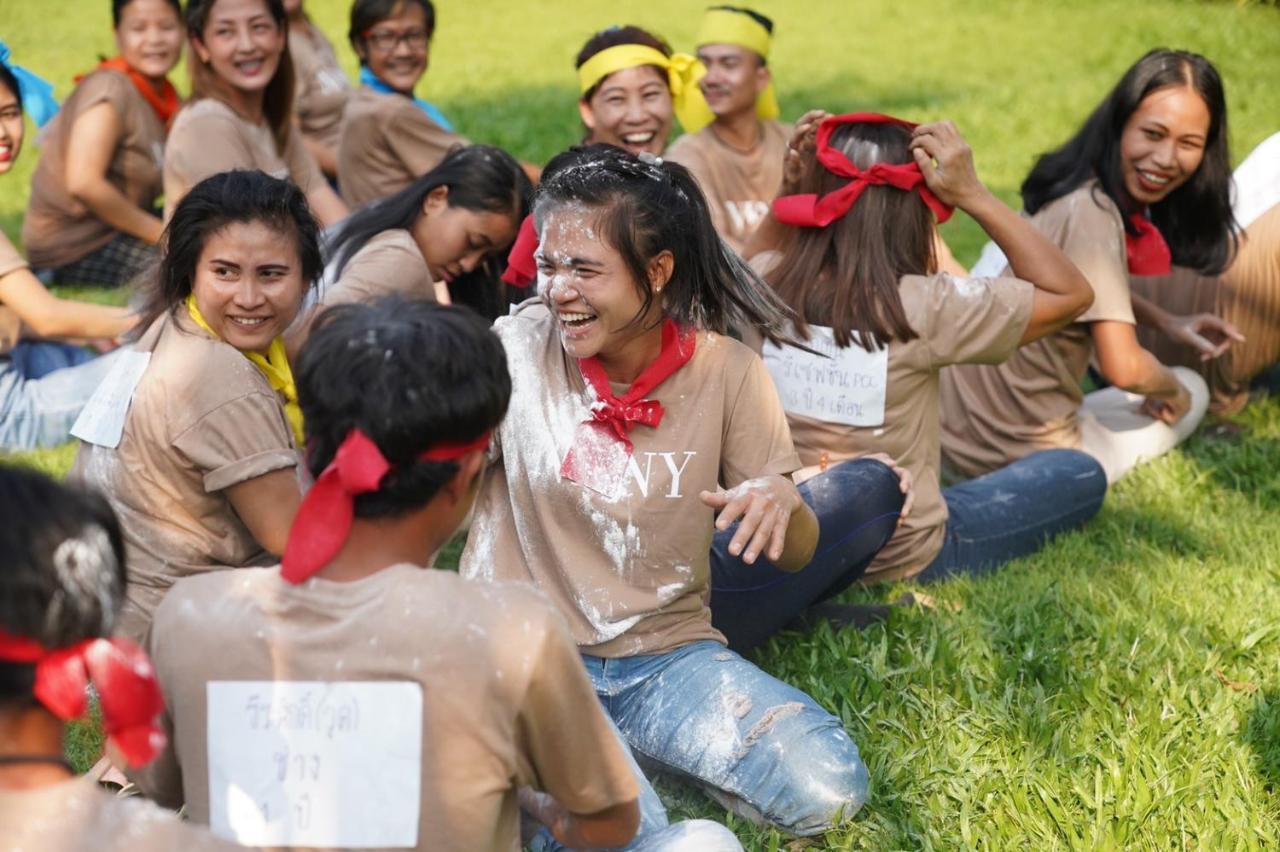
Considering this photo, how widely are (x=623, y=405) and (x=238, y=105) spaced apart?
333 cm

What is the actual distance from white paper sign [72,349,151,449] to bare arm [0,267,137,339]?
1.57m

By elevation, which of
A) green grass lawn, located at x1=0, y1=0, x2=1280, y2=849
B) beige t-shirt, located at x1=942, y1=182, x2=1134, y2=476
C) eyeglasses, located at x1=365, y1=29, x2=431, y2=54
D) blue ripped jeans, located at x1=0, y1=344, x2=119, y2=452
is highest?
eyeglasses, located at x1=365, y1=29, x2=431, y2=54

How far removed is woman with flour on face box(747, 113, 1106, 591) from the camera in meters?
3.72

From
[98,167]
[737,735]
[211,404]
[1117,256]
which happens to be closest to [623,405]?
Result: [737,735]

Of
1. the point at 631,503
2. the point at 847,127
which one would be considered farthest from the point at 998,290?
the point at 631,503

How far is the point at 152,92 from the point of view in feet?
21.3

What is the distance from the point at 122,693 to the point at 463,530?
269 centimetres

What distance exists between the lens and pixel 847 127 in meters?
3.81

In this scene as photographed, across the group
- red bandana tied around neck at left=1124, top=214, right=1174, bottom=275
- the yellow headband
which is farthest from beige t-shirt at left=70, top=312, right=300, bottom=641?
the yellow headband

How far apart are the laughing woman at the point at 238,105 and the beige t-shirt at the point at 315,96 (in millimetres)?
1689

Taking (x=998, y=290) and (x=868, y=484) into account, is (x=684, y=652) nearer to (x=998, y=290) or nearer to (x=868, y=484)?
(x=868, y=484)

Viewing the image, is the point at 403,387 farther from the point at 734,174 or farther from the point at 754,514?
the point at 734,174

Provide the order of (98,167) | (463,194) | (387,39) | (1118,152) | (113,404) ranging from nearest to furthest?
1. (113,404)
2. (463,194)
3. (1118,152)
4. (98,167)
5. (387,39)

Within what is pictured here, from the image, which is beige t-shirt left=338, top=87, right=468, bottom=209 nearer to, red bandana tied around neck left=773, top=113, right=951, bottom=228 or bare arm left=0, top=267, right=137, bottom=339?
bare arm left=0, top=267, right=137, bottom=339
